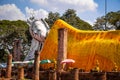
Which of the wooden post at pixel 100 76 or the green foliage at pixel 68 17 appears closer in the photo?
the wooden post at pixel 100 76

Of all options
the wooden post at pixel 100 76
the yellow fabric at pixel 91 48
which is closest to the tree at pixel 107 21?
the yellow fabric at pixel 91 48

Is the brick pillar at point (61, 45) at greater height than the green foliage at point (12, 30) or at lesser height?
lesser

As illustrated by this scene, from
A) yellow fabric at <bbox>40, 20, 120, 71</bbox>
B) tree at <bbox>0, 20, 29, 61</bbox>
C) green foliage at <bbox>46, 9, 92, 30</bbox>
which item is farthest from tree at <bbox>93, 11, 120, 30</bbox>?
yellow fabric at <bbox>40, 20, 120, 71</bbox>

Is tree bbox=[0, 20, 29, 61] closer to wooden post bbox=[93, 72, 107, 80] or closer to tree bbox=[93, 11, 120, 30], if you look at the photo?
tree bbox=[93, 11, 120, 30]

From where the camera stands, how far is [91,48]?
75.3 ft

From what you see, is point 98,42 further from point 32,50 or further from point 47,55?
point 32,50

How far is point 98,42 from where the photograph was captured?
75.1 ft

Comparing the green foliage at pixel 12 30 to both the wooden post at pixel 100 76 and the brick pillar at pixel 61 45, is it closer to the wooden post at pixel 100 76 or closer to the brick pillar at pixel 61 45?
the brick pillar at pixel 61 45

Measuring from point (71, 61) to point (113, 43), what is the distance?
10.5ft

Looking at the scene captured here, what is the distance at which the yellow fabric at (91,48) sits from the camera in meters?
21.8

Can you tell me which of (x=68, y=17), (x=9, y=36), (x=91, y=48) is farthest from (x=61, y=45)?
(x=68, y=17)

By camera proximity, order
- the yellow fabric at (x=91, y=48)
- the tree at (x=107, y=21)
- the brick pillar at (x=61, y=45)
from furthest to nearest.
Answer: the tree at (x=107, y=21) → the brick pillar at (x=61, y=45) → the yellow fabric at (x=91, y=48)

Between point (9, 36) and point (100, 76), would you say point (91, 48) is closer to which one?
point (100, 76)

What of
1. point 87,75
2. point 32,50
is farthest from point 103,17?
point 87,75
